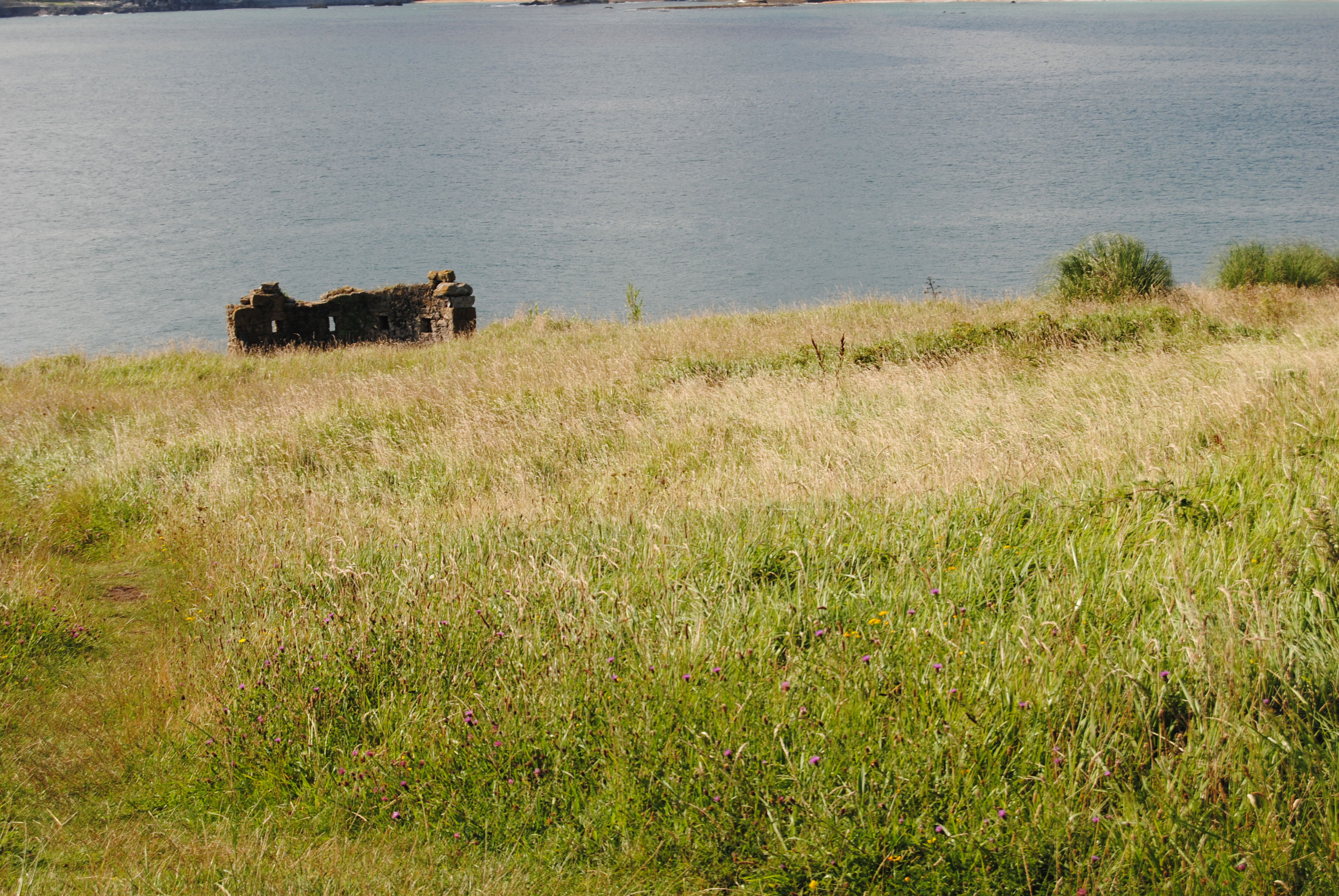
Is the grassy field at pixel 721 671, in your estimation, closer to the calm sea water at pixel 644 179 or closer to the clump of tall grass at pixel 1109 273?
the clump of tall grass at pixel 1109 273

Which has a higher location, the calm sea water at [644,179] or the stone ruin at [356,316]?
the calm sea water at [644,179]

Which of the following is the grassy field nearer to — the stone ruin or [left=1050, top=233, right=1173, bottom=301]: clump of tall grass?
[left=1050, top=233, right=1173, bottom=301]: clump of tall grass

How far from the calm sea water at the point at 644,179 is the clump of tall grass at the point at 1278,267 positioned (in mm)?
11187

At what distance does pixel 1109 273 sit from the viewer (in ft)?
68.7

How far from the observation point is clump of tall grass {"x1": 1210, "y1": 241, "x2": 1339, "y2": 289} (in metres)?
22.1

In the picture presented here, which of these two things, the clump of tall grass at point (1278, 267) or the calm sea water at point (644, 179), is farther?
the calm sea water at point (644, 179)

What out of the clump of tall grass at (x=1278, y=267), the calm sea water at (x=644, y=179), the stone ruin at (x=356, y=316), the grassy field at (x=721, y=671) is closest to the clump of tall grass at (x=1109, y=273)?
the clump of tall grass at (x=1278, y=267)

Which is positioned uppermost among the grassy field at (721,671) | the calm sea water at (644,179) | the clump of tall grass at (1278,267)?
the calm sea water at (644,179)

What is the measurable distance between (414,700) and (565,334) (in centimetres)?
1709

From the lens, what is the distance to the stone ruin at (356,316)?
76.2ft

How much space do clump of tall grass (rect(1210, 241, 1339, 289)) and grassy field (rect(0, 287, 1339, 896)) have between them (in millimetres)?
16095

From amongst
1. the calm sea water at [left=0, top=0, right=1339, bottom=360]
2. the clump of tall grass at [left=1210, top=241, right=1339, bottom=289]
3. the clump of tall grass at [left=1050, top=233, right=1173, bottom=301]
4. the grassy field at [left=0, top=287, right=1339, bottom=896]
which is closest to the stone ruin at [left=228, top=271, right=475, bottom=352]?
the calm sea water at [left=0, top=0, right=1339, bottom=360]

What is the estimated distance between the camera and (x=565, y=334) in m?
21.2

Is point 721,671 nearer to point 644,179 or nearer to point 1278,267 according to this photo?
point 1278,267
